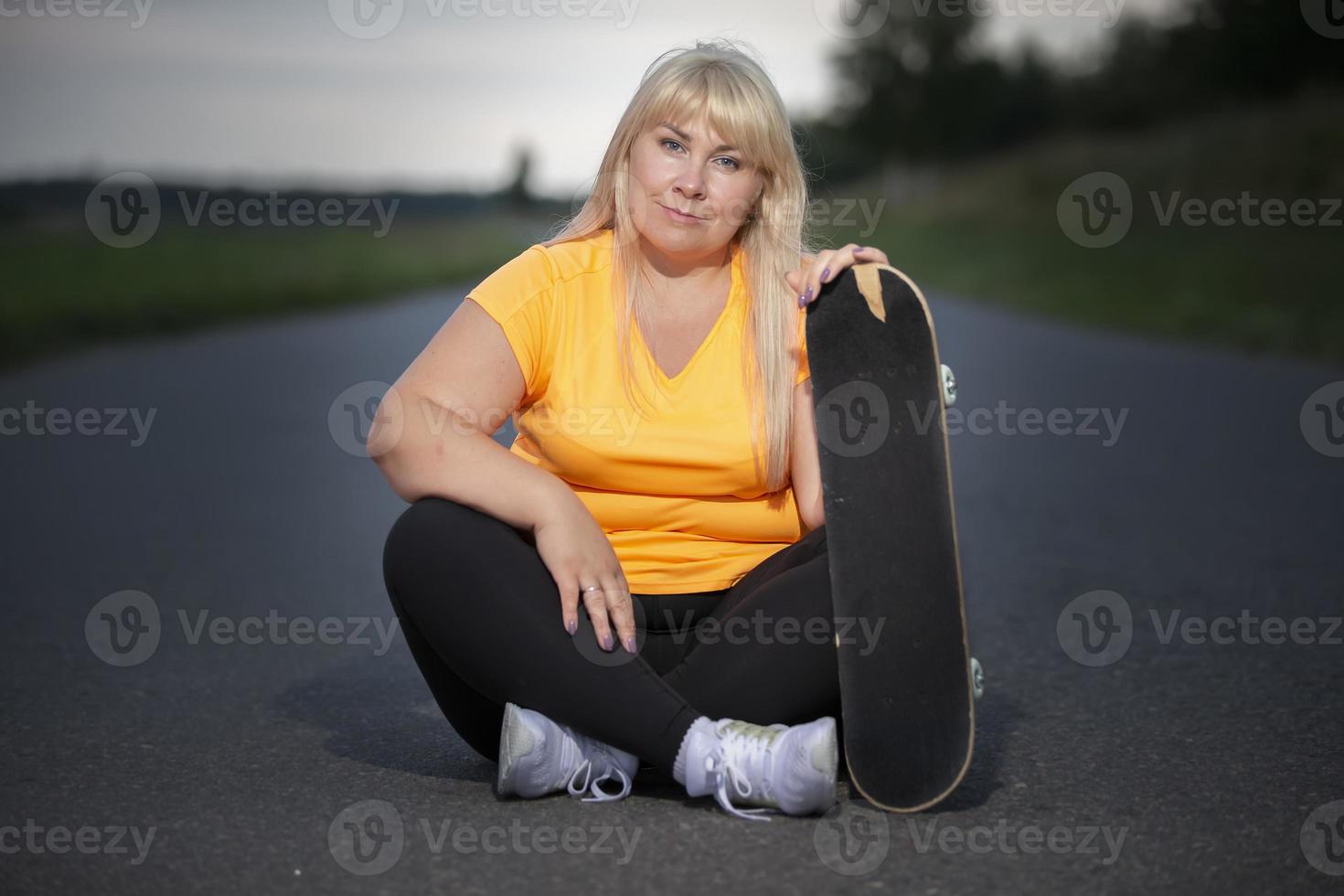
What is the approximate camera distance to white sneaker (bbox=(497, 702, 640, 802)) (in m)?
2.79

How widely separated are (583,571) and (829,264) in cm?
73

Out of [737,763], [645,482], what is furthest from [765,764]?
[645,482]

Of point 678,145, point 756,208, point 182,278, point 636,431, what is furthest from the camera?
point 182,278

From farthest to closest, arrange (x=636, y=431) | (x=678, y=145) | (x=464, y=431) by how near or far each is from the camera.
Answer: (x=678, y=145) → (x=636, y=431) → (x=464, y=431)

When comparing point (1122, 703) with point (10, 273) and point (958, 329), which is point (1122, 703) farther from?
point (10, 273)

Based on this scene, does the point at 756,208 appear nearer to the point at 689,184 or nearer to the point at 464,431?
the point at 689,184

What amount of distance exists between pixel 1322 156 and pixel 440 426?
20284mm

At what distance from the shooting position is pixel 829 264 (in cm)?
293

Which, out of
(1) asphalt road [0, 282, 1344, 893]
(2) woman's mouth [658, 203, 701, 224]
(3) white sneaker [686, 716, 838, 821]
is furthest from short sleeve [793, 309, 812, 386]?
(1) asphalt road [0, 282, 1344, 893]

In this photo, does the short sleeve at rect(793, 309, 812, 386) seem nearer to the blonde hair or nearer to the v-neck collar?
the blonde hair

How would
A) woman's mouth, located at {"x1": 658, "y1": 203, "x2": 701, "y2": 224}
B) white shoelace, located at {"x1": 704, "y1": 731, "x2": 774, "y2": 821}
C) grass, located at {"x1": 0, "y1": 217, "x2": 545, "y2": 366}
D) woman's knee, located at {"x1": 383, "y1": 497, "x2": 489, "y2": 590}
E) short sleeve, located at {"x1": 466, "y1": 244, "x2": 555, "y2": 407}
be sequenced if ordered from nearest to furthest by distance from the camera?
white shoelace, located at {"x1": 704, "y1": 731, "x2": 774, "y2": 821} → woman's knee, located at {"x1": 383, "y1": 497, "x2": 489, "y2": 590} → short sleeve, located at {"x1": 466, "y1": 244, "x2": 555, "y2": 407} → woman's mouth, located at {"x1": 658, "y1": 203, "x2": 701, "y2": 224} → grass, located at {"x1": 0, "y1": 217, "x2": 545, "y2": 366}

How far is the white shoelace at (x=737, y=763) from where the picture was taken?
2727mm

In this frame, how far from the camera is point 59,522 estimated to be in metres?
6.41

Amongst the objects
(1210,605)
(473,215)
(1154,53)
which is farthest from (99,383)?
(1154,53)
